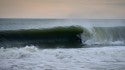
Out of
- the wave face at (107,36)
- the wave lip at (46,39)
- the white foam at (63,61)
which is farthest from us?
the wave face at (107,36)

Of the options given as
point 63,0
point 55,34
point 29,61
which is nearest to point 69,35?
point 55,34

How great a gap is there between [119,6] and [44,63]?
2443 mm

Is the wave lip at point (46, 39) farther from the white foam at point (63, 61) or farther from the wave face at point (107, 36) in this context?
the white foam at point (63, 61)

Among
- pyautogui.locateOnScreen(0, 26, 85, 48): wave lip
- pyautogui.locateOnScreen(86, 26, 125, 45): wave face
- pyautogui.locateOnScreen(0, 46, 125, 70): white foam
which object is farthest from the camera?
pyautogui.locateOnScreen(86, 26, 125, 45): wave face

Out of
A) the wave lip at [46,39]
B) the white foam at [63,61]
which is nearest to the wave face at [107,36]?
the wave lip at [46,39]

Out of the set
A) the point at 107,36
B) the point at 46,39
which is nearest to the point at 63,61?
the point at 46,39

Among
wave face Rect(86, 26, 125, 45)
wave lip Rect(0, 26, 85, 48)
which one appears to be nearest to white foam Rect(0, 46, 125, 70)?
wave lip Rect(0, 26, 85, 48)

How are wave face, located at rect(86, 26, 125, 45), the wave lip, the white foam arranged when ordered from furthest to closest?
1. wave face, located at rect(86, 26, 125, 45)
2. the wave lip
3. the white foam

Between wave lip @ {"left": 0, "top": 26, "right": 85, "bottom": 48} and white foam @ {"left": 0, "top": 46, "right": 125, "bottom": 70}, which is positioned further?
wave lip @ {"left": 0, "top": 26, "right": 85, "bottom": 48}

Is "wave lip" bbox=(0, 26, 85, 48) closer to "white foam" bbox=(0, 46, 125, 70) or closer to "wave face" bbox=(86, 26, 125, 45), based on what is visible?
"wave face" bbox=(86, 26, 125, 45)

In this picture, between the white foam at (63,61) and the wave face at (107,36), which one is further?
the wave face at (107,36)

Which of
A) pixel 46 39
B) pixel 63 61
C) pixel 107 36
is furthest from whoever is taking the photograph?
pixel 107 36

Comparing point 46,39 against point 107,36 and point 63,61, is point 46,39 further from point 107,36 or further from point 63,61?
point 63,61

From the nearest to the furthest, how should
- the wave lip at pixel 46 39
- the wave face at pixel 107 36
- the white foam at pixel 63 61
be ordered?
the white foam at pixel 63 61, the wave lip at pixel 46 39, the wave face at pixel 107 36
